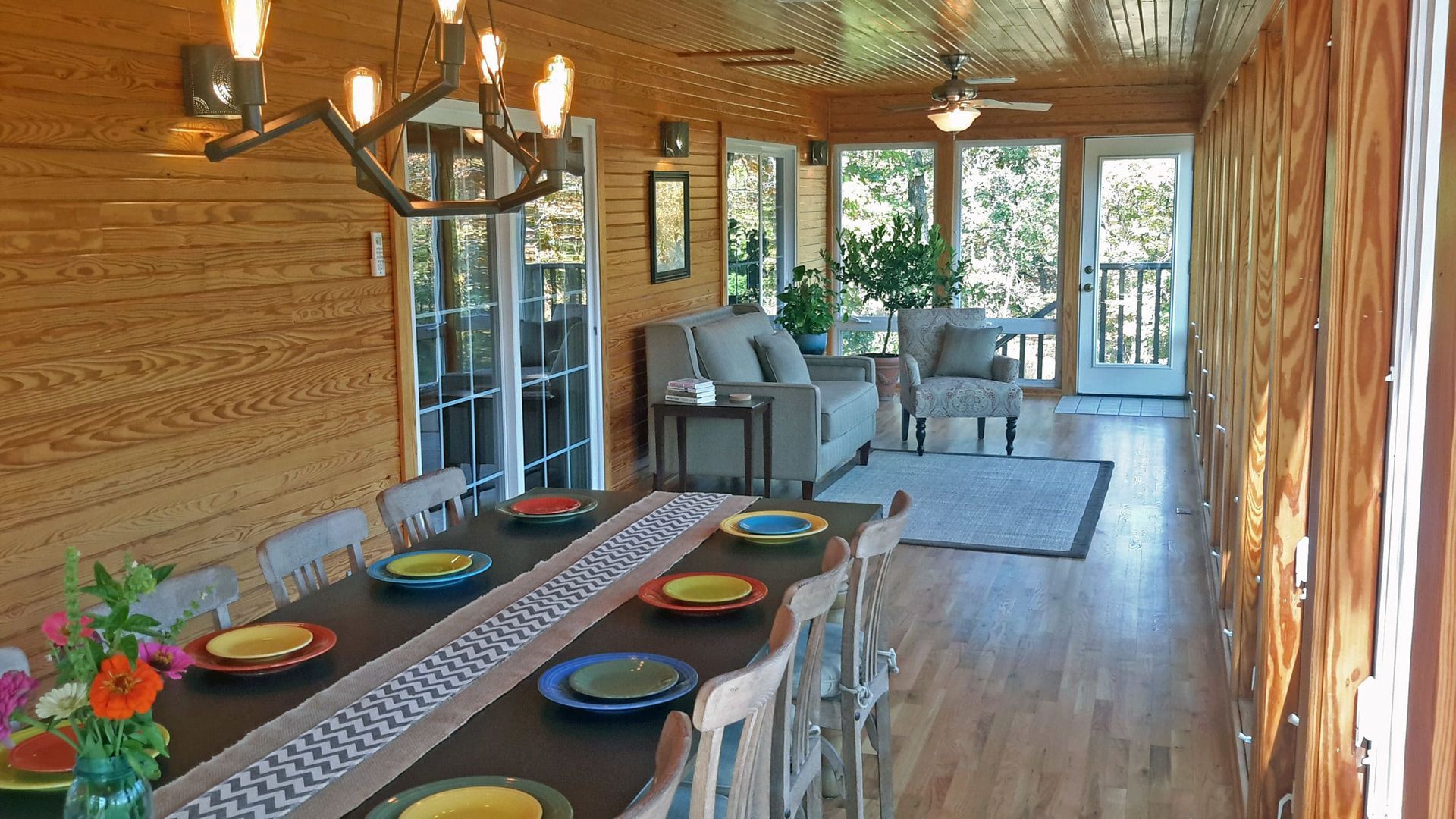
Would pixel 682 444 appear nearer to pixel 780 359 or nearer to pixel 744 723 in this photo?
pixel 780 359

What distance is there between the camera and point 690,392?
680 centimetres

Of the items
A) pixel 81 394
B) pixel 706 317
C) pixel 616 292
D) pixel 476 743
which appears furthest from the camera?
pixel 706 317

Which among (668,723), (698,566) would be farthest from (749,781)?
(698,566)

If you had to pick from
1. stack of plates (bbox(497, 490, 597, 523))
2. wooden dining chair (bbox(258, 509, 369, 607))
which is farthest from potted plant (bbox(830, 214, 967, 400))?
wooden dining chair (bbox(258, 509, 369, 607))

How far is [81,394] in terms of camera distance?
3.51 m

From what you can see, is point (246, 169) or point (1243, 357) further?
point (246, 169)

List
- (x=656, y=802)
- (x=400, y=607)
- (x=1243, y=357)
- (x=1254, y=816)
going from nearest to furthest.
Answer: (x=656, y=802)
(x=400, y=607)
(x=1254, y=816)
(x=1243, y=357)

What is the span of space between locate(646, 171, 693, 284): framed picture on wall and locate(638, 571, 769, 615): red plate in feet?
→ 16.0

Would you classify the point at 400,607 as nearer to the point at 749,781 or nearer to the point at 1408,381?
the point at 749,781

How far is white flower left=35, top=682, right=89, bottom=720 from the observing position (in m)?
1.48

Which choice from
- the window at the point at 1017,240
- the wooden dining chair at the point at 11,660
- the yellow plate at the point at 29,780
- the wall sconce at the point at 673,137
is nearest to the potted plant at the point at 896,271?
the window at the point at 1017,240

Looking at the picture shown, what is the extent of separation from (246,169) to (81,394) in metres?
0.98

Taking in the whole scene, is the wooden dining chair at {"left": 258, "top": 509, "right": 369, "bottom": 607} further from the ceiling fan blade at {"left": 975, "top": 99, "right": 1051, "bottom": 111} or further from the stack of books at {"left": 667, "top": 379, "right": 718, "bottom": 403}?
the ceiling fan blade at {"left": 975, "top": 99, "right": 1051, "bottom": 111}

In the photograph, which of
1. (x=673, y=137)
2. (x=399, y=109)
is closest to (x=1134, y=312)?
(x=673, y=137)
